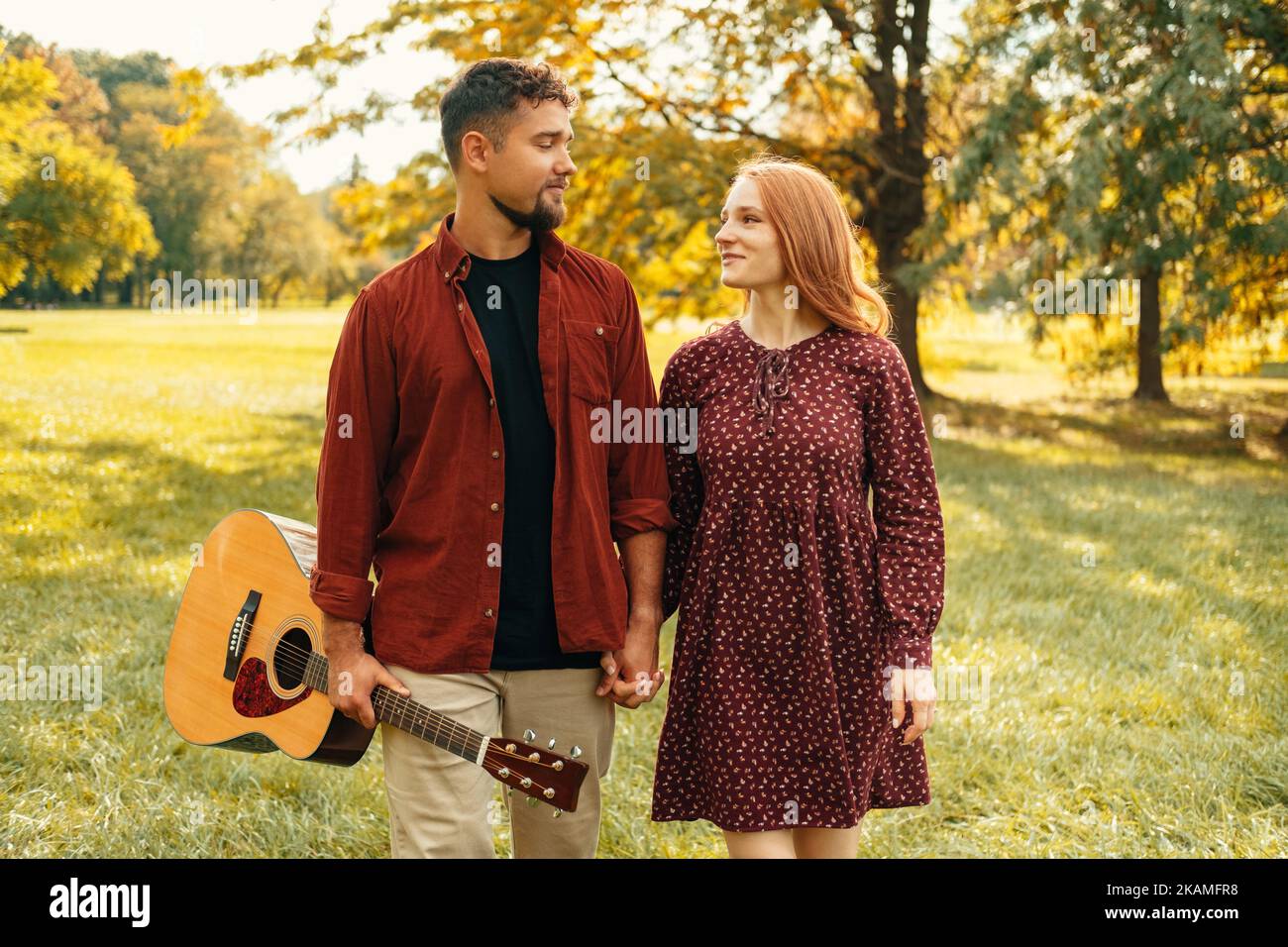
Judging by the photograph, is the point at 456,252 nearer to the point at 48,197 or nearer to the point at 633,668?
the point at 633,668

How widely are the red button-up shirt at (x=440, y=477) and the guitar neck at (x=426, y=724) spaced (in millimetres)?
80

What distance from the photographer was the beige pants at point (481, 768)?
97.6 inches

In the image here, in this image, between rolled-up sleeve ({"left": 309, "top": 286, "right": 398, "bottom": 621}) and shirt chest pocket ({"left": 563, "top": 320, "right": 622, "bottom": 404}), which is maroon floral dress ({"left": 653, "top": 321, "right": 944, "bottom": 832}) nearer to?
shirt chest pocket ({"left": 563, "top": 320, "right": 622, "bottom": 404})

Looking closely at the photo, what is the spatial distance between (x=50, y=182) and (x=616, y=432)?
39.2 feet

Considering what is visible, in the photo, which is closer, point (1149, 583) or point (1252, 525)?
point (1149, 583)

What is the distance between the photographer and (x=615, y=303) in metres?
2.70

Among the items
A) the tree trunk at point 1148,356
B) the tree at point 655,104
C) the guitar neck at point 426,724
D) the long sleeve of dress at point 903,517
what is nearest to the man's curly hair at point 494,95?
the long sleeve of dress at point 903,517

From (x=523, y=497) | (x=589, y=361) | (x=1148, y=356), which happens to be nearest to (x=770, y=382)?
(x=589, y=361)

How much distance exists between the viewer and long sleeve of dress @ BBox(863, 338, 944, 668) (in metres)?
2.53

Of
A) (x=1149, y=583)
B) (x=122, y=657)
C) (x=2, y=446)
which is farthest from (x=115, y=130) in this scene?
(x=1149, y=583)

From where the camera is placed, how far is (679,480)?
2.76 m
